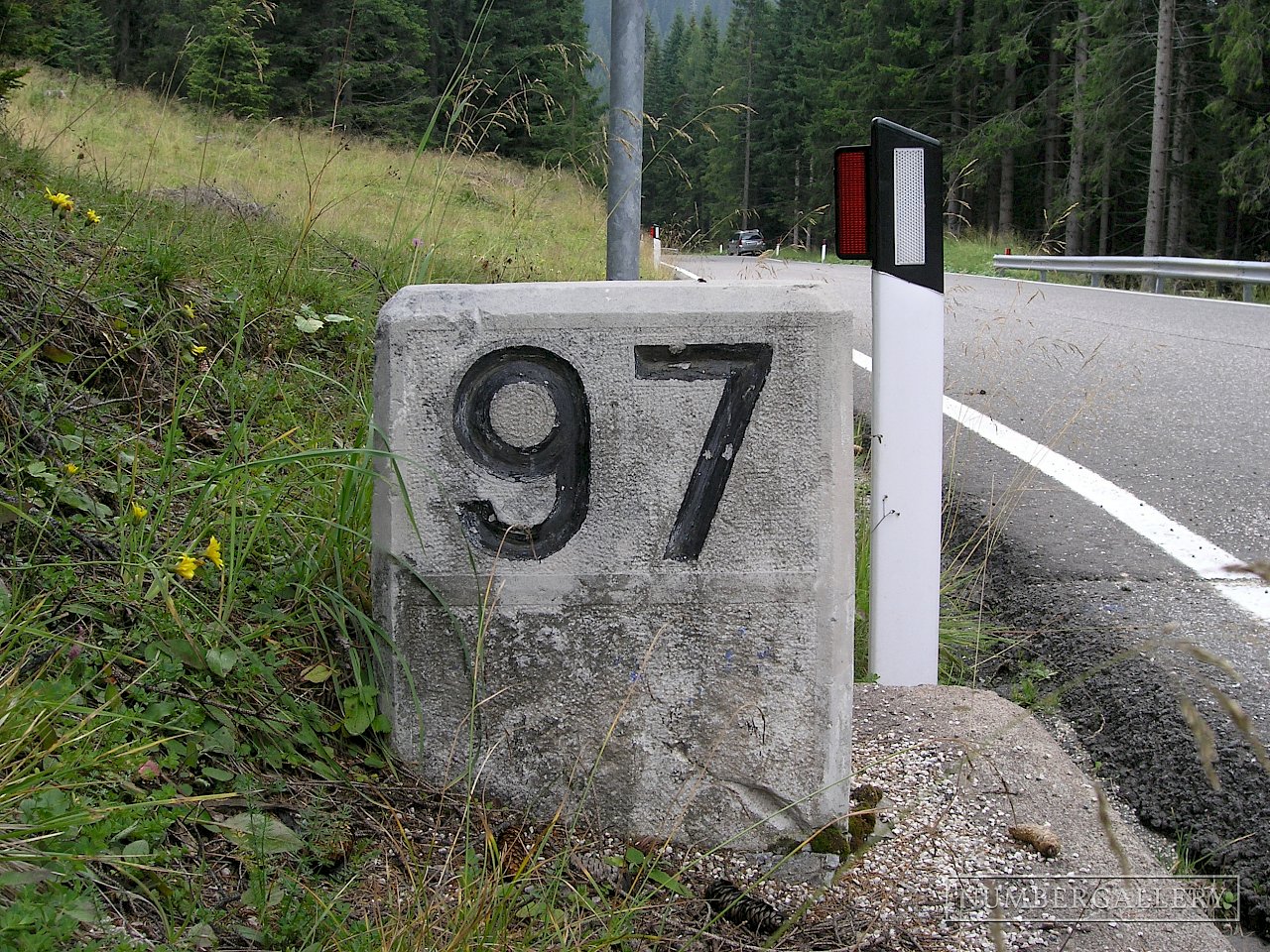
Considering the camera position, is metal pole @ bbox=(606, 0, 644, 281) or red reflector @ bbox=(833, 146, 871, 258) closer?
red reflector @ bbox=(833, 146, 871, 258)

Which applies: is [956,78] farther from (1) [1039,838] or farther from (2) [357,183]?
(1) [1039,838]

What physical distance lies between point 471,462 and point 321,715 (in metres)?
0.58

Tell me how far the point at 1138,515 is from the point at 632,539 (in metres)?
2.44

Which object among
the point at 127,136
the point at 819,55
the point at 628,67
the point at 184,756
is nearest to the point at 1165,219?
the point at 819,55

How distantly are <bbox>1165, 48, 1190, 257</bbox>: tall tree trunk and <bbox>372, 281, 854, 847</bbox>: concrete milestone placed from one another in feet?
96.0

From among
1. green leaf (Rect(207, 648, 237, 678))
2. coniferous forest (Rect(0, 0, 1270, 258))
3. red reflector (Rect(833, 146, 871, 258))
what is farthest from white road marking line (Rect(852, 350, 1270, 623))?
coniferous forest (Rect(0, 0, 1270, 258))

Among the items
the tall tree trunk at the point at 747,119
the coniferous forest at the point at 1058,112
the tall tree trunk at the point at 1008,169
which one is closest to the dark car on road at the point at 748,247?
the coniferous forest at the point at 1058,112

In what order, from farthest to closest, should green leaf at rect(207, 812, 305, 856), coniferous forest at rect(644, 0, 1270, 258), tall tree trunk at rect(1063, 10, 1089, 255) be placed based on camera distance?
tall tree trunk at rect(1063, 10, 1089, 255) → coniferous forest at rect(644, 0, 1270, 258) → green leaf at rect(207, 812, 305, 856)

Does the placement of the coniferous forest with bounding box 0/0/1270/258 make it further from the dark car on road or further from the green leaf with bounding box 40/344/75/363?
the green leaf with bounding box 40/344/75/363

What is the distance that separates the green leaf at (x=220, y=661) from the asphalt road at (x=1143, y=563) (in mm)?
1296

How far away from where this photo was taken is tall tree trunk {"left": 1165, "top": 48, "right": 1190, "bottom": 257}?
2723 centimetres

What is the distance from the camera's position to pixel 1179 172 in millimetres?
27859

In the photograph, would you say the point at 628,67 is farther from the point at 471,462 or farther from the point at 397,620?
the point at 397,620

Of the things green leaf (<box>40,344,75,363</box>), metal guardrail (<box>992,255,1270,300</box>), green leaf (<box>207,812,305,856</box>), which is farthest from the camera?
metal guardrail (<box>992,255,1270,300</box>)
